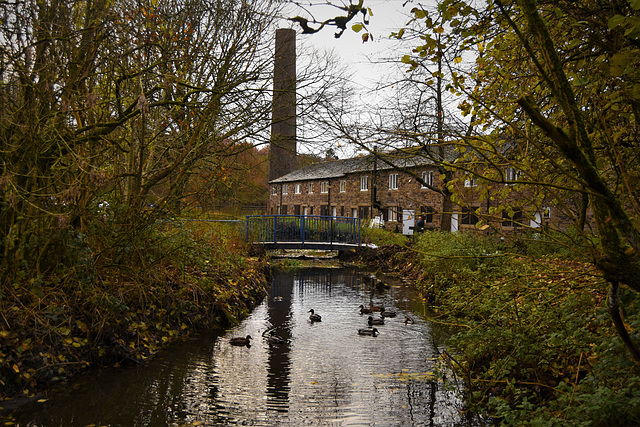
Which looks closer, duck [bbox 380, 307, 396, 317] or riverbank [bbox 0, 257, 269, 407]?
riverbank [bbox 0, 257, 269, 407]

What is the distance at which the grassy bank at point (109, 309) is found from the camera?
591 cm

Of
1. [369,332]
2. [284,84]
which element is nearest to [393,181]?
[284,84]

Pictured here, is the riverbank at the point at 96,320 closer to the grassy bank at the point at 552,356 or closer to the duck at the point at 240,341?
the duck at the point at 240,341

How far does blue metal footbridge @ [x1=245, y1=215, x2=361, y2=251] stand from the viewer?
21.6 metres

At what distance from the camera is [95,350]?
6836 millimetres

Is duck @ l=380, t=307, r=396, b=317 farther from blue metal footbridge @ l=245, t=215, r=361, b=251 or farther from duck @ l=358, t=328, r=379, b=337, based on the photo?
blue metal footbridge @ l=245, t=215, r=361, b=251

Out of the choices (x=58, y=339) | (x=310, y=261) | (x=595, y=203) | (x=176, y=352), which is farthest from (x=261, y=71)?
(x=310, y=261)

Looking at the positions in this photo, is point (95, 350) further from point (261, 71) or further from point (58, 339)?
point (261, 71)

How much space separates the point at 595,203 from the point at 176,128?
9.44 m

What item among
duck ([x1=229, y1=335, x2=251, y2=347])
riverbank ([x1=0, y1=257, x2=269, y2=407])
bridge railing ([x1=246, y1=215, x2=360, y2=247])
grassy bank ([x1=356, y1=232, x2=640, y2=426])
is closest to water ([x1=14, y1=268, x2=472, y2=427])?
duck ([x1=229, y1=335, x2=251, y2=347])

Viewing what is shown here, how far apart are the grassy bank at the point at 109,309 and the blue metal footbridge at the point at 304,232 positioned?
10.4 metres

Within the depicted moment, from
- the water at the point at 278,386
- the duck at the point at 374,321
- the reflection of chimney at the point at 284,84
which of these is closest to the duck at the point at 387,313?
the duck at the point at 374,321

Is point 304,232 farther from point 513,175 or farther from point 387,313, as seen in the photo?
point 513,175

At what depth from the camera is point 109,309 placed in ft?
23.3
